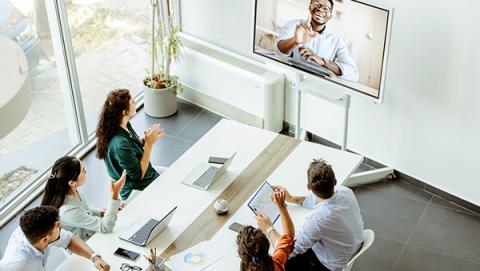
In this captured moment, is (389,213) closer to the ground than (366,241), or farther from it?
closer to the ground

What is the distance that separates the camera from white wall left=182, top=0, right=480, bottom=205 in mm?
4531

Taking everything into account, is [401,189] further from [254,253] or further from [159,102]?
[254,253]

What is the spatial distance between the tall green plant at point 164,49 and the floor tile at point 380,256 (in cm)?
254

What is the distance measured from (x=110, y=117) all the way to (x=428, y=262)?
96.4 inches

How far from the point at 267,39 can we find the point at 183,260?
2.32 meters

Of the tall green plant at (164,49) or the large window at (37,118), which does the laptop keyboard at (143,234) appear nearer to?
the large window at (37,118)

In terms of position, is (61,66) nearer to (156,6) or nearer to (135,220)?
(156,6)

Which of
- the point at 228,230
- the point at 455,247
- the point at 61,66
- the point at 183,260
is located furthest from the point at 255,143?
the point at 61,66

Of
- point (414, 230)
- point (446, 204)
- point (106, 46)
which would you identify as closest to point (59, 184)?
point (106, 46)

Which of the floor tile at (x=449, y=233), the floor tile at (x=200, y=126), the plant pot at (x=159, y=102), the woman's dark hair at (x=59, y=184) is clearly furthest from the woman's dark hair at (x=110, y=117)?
the floor tile at (x=449, y=233)

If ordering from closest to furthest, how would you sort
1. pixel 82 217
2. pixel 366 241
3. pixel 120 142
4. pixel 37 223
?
pixel 37 223 < pixel 366 241 < pixel 82 217 < pixel 120 142

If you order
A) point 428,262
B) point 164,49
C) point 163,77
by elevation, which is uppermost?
point 164,49

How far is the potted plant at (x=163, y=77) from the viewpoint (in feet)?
19.7

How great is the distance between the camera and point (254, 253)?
116 inches
